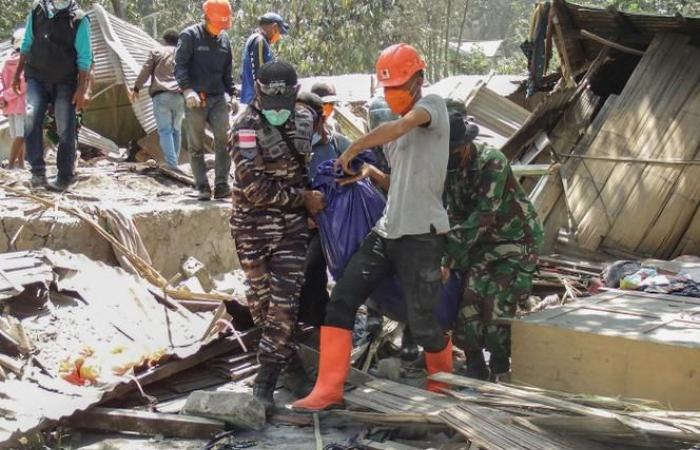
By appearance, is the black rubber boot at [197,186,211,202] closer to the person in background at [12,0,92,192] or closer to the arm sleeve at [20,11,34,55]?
the person in background at [12,0,92,192]

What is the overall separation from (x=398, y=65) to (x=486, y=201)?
0.98 m

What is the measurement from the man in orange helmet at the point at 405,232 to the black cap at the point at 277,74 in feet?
1.62

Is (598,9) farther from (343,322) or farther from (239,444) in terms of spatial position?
(239,444)

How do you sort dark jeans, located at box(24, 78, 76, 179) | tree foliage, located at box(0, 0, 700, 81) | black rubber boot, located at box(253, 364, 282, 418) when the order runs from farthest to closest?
tree foliage, located at box(0, 0, 700, 81), dark jeans, located at box(24, 78, 76, 179), black rubber boot, located at box(253, 364, 282, 418)

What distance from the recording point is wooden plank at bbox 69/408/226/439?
15.2 feet

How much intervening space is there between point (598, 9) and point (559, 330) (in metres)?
4.37

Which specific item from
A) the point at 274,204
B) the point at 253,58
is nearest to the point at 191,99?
the point at 253,58

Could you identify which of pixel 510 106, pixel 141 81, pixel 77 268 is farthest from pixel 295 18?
pixel 77 268

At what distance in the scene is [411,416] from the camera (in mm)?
4320

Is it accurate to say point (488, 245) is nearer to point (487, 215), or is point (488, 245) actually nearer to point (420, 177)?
point (487, 215)

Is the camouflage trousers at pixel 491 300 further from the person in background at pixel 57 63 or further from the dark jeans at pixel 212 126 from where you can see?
the person in background at pixel 57 63

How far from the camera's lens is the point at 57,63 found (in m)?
7.62

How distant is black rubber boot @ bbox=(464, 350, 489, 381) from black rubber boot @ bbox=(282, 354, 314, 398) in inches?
36.0

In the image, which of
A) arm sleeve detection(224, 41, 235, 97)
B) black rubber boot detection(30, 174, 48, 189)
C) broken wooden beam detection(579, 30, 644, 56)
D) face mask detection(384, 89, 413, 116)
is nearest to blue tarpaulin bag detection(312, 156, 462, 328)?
face mask detection(384, 89, 413, 116)
